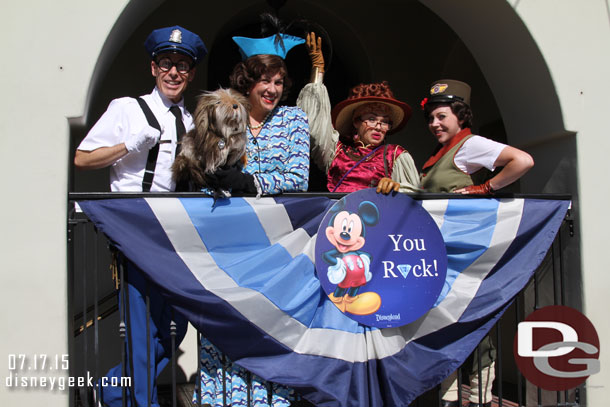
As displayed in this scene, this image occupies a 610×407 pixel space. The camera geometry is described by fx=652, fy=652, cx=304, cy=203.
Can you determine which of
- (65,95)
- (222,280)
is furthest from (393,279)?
(65,95)

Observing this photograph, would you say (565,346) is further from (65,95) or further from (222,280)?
(65,95)

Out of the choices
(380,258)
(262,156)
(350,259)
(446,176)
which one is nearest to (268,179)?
(262,156)

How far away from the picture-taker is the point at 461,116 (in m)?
4.43

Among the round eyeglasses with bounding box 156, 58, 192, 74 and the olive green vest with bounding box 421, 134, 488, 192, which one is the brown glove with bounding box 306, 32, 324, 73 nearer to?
the round eyeglasses with bounding box 156, 58, 192, 74

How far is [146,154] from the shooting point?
3982 mm

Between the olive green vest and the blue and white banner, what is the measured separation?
0.85 feet

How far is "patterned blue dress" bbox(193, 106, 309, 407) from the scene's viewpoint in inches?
149

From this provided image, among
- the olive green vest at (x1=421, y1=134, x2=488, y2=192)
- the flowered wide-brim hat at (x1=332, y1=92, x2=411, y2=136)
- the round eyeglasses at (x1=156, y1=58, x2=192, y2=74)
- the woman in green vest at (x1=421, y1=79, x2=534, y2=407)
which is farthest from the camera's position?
the flowered wide-brim hat at (x1=332, y1=92, x2=411, y2=136)

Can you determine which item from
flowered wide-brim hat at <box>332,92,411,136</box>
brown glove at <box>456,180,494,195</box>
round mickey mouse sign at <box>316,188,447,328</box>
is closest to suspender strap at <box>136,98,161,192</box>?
round mickey mouse sign at <box>316,188,447,328</box>

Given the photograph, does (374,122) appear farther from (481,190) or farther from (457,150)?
(481,190)

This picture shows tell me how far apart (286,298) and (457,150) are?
1.54 meters

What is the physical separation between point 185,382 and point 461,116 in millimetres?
3378

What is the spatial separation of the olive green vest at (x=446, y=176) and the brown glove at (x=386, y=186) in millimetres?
508

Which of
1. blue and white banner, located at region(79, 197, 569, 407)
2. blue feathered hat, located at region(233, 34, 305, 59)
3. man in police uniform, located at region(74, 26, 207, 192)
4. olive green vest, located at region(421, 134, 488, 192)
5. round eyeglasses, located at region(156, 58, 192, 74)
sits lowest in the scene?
blue and white banner, located at region(79, 197, 569, 407)
